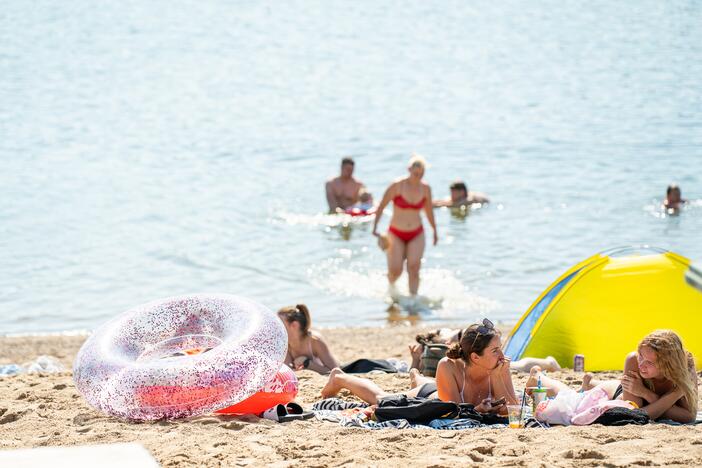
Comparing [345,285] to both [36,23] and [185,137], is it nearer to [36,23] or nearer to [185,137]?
[185,137]

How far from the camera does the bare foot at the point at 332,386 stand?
664 centimetres

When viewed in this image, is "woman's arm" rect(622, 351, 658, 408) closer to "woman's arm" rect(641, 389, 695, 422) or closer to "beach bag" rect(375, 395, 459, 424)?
"woman's arm" rect(641, 389, 695, 422)

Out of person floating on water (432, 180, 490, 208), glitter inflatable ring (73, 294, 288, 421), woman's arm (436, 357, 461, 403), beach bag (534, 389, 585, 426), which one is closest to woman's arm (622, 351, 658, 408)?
beach bag (534, 389, 585, 426)

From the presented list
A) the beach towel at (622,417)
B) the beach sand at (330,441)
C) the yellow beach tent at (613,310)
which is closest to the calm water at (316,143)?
the yellow beach tent at (613,310)

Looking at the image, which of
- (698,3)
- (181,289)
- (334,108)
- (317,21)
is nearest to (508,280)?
(181,289)

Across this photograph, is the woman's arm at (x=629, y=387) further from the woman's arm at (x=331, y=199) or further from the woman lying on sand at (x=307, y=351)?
the woman's arm at (x=331, y=199)

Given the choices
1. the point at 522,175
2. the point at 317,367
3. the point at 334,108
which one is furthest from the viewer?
the point at 334,108

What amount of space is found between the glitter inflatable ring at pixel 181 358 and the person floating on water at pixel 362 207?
8.27m

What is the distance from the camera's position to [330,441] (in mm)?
5406

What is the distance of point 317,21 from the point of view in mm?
38250

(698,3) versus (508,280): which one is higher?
(698,3)

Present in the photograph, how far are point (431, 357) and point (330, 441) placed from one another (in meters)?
2.06

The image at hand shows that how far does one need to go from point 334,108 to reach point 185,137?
4.34 m

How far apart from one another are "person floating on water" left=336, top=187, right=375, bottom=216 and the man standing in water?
0.09 meters
